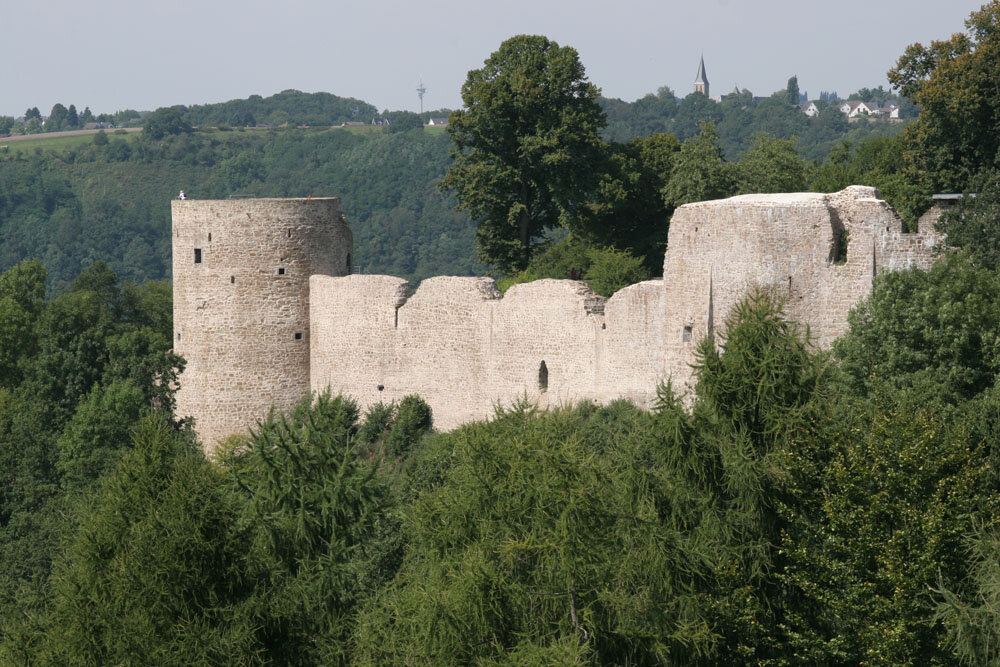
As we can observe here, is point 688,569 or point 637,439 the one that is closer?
point 688,569

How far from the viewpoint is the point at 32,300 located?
36.3m

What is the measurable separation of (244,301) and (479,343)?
4.62 m

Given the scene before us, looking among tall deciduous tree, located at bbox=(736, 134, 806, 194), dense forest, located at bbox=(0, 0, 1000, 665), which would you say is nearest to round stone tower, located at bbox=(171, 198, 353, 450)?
dense forest, located at bbox=(0, 0, 1000, 665)

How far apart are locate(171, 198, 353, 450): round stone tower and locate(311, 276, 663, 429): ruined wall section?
0.49m

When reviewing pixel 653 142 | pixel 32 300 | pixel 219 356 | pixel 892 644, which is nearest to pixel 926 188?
pixel 653 142

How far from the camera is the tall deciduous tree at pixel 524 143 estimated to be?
107 feet

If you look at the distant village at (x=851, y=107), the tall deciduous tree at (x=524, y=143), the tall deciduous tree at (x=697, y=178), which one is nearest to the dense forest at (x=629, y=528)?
the tall deciduous tree at (x=697, y=178)

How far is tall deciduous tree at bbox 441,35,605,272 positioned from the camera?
32469mm

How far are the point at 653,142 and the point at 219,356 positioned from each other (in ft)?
39.4

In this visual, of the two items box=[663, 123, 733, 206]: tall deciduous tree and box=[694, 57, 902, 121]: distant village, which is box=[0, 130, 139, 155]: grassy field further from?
box=[663, 123, 733, 206]: tall deciduous tree

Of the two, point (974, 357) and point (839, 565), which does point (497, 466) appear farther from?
point (974, 357)

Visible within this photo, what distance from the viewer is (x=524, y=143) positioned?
1276 inches

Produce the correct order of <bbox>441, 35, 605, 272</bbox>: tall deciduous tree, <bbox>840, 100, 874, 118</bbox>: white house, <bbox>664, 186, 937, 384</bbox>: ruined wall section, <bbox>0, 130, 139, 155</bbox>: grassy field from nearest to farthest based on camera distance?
<bbox>664, 186, 937, 384</bbox>: ruined wall section → <bbox>441, 35, 605, 272</bbox>: tall deciduous tree → <bbox>0, 130, 139, 155</bbox>: grassy field → <bbox>840, 100, 874, 118</bbox>: white house

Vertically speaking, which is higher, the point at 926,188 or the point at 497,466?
the point at 926,188
